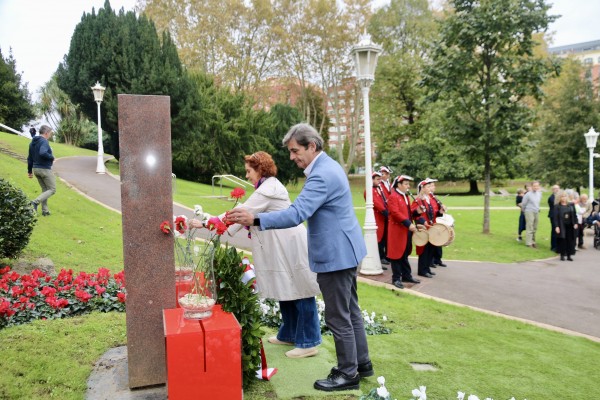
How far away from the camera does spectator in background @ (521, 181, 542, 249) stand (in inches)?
595

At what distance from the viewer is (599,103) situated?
34812 millimetres

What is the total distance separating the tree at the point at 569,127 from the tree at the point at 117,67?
24.8m

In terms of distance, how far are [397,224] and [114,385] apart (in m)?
6.25

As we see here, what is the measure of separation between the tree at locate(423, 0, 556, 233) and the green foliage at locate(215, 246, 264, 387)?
14.3m

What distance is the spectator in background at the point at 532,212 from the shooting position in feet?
49.5

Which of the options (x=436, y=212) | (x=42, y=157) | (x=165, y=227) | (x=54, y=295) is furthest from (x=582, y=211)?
(x=165, y=227)

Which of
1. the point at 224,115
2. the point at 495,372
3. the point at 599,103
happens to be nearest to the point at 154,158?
the point at 495,372

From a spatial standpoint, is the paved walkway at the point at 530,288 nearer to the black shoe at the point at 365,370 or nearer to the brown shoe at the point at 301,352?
the black shoe at the point at 365,370

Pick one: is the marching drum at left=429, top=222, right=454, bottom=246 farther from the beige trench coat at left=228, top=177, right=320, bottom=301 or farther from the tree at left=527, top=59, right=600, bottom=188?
the tree at left=527, top=59, right=600, bottom=188

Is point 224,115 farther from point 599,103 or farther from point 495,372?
point 495,372

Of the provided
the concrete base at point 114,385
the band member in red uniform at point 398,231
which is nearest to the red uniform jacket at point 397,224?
the band member in red uniform at point 398,231

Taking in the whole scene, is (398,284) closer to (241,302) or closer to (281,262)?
(281,262)

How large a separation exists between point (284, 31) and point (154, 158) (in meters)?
34.9

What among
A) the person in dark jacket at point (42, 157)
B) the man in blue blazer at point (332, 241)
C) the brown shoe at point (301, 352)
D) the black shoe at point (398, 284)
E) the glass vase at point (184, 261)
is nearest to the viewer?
the man in blue blazer at point (332, 241)
